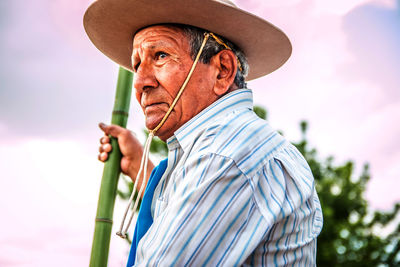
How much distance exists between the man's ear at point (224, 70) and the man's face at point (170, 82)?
0.10 ft

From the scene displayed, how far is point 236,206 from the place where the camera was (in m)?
1.46

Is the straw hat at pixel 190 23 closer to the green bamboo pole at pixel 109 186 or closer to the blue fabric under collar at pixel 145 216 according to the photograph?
the green bamboo pole at pixel 109 186

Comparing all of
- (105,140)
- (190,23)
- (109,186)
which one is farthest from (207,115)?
(105,140)

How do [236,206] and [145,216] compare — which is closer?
[236,206]

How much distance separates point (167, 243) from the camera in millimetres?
1409

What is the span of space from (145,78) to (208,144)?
29.1 inches

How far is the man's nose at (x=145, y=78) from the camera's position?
2.21m

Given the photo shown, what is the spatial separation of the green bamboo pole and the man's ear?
83 cm

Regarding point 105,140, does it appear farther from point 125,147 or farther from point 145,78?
point 145,78

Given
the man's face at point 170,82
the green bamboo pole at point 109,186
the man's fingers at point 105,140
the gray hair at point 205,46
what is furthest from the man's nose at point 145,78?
the man's fingers at point 105,140

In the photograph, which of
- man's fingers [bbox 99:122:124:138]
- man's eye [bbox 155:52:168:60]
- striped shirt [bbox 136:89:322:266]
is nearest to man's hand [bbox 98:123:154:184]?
man's fingers [bbox 99:122:124:138]

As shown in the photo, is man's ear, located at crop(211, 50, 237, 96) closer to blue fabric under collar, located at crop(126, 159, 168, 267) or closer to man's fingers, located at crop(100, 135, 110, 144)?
blue fabric under collar, located at crop(126, 159, 168, 267)

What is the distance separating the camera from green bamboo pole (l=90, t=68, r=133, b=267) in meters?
2.56

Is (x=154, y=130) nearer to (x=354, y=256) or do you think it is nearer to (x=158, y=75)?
(x=158, y=75)
